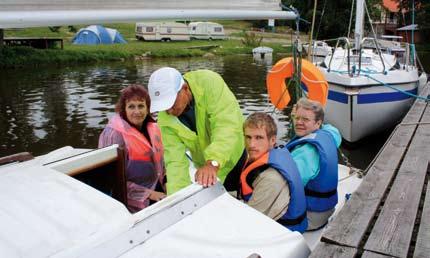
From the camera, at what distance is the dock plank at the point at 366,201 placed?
2852 millimetres

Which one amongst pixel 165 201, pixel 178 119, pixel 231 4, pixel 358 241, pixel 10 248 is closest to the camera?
pixel 10 248

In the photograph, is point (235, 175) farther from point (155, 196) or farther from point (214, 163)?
point (214, 163)

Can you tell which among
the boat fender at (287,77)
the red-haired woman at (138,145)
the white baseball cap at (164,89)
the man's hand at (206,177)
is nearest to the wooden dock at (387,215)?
the man's hand at (206,177)

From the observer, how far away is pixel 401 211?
11.0 feet

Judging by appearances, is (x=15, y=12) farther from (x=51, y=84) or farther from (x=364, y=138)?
(x=51, y=84)

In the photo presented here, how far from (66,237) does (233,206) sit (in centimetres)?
84

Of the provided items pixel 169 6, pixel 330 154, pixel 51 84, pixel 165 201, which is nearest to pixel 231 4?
pixel 169 6

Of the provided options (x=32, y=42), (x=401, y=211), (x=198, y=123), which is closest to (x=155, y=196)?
(x=198, y=123)

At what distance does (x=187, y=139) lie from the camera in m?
3.11

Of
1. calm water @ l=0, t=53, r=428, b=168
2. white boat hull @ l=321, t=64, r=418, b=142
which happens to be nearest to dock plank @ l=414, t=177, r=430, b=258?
calm water @ l=0, t=53, r=428, b=168

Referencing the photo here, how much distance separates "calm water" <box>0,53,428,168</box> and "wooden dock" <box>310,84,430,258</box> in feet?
12.8

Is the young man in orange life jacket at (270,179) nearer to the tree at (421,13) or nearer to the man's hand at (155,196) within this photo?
the man's hand at (155,196)

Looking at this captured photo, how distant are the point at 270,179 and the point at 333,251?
60 centimetres

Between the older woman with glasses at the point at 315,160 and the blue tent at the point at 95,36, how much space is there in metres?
31.1
